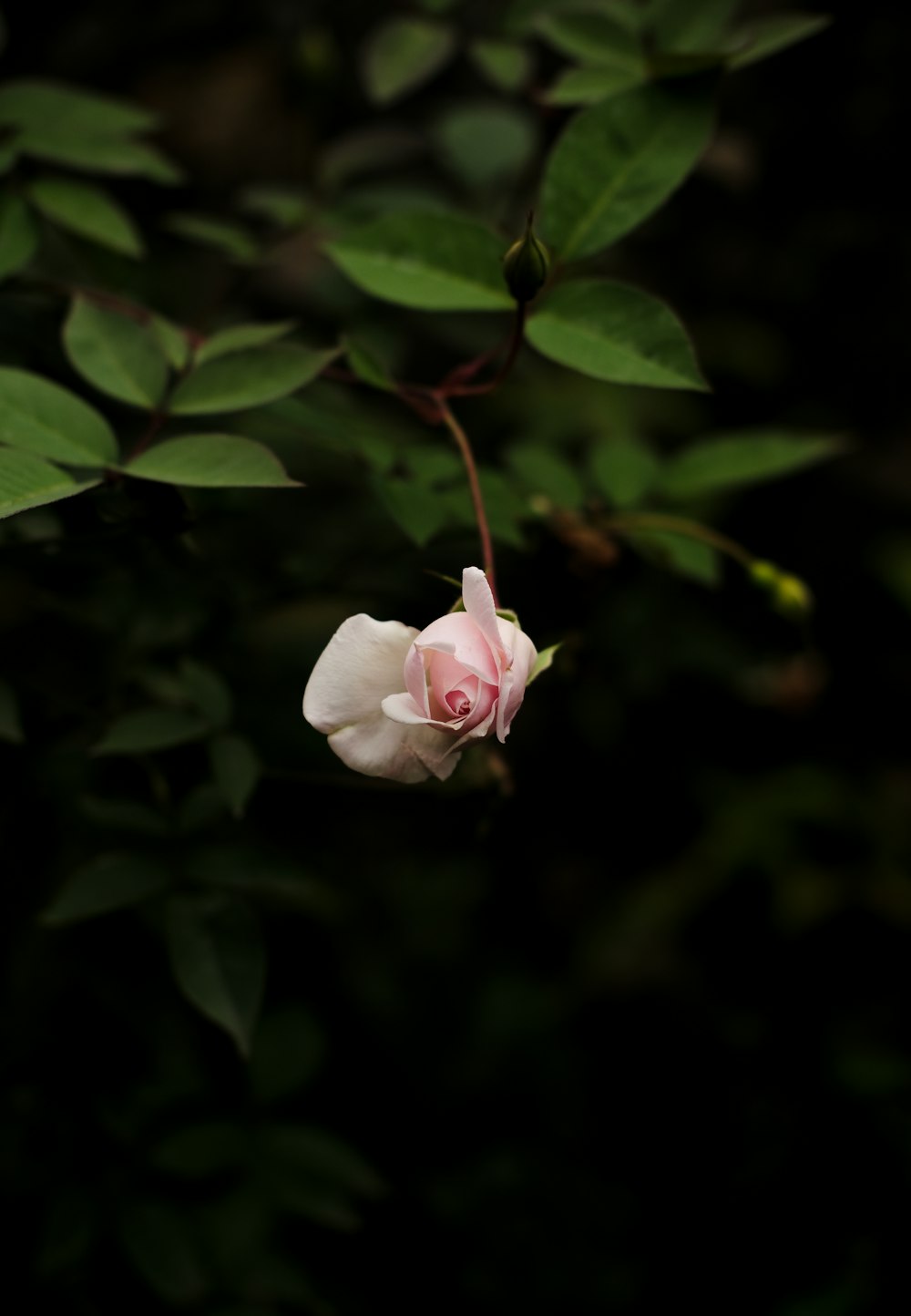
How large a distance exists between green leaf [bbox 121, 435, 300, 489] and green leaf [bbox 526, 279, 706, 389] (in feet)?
0.62

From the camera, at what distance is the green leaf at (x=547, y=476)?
91 cm

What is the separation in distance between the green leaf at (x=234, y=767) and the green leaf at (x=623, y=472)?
39 centimetres

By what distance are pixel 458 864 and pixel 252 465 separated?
1142 millimetres

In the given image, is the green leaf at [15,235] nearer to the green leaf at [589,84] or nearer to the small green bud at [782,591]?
the green leaf at [589,84]

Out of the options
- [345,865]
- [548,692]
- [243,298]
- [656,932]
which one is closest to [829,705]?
[656,932]

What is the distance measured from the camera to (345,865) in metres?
1.61

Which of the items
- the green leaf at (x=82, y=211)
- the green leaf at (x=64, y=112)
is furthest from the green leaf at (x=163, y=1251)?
the green leaf at (x=64, y=112)

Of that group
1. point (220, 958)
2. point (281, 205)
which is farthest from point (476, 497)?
point (281, 205)

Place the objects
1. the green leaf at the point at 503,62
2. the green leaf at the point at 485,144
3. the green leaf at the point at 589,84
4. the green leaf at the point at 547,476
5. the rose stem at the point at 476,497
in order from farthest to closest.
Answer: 1. the green leaf at the point at 485,144
2. the green leaf at the point at 503,62
3. the green leaf at the point at 547,476
4. the green leaf at the point at 589,84
5. the rose stem at the point at 476,497

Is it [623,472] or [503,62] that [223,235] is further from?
[623,472]

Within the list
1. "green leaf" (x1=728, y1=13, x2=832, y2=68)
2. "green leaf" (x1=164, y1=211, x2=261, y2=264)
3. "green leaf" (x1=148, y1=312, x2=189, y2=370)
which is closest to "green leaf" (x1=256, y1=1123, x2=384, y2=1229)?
"green leaf" (x1=148, y1=312, x2=189, y2=370)

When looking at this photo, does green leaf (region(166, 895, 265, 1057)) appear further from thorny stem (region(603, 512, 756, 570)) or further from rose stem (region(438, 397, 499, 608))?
thorny stem (region(603, 512, 756, 570))

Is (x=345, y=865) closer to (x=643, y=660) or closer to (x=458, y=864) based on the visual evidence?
(x=458, y=864)

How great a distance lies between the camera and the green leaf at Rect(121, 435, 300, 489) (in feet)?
1.79
